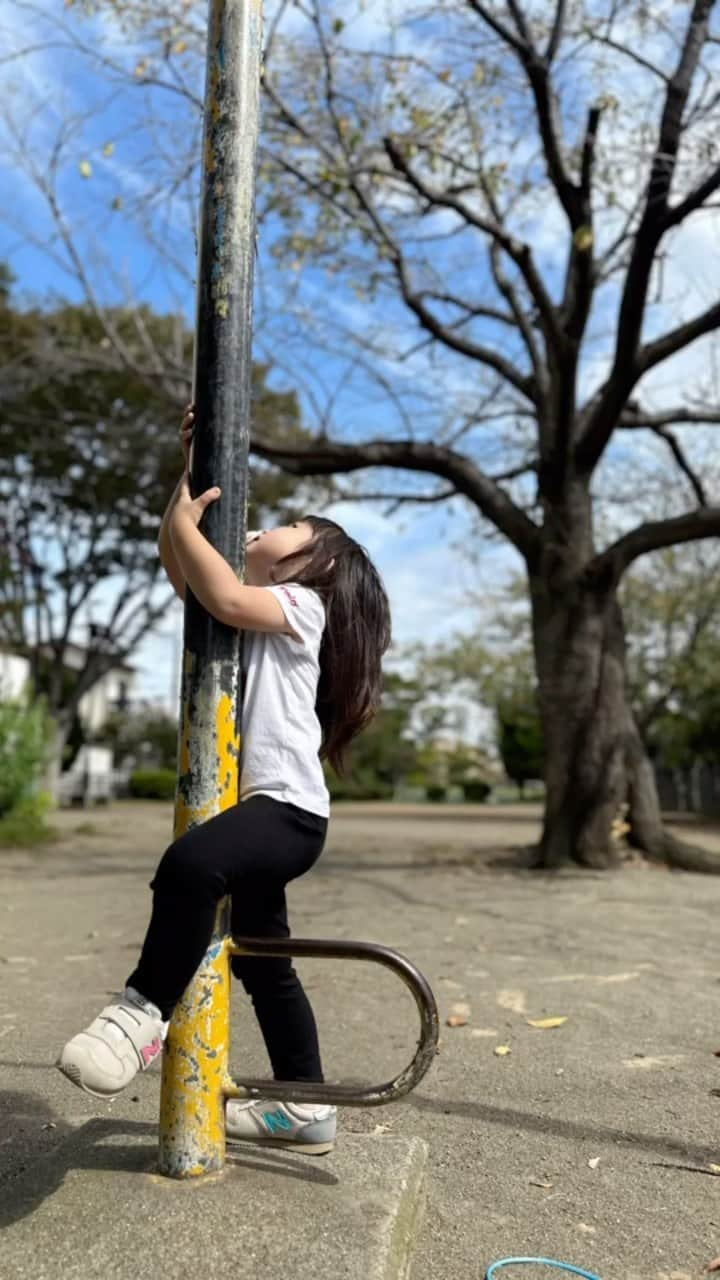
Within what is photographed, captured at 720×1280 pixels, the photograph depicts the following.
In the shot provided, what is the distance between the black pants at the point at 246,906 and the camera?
6.86 feet

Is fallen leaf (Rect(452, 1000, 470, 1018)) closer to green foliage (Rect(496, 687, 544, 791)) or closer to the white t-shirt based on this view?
the white t-shirt

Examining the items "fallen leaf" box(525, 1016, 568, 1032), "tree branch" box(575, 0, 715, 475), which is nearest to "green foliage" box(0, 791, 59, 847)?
"tree branch" box(575, 0, 715, 475)

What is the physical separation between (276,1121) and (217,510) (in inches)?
53.5

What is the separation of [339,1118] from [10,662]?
13661 millimetres

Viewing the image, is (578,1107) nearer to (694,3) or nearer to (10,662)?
(694,3)

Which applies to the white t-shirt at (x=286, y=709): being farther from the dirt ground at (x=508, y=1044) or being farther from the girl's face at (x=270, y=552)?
the dirt ground at (x=508, y=1044)

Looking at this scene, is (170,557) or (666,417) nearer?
(170,557)

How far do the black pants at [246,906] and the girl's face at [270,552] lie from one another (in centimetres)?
53

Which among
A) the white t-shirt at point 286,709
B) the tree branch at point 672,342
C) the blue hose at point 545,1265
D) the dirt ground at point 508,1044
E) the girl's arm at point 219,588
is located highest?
the tree branch at point 672,342

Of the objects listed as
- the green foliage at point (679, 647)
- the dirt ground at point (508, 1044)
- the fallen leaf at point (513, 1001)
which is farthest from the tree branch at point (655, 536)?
the green foliage at point (679, 647)

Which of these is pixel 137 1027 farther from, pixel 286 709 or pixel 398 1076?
pixel 286 709

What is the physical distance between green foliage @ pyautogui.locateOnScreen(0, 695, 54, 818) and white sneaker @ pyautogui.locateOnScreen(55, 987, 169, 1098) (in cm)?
1075

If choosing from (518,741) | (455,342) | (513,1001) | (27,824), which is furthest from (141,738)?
(513,1001)

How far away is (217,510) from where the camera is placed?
236 centimetres
